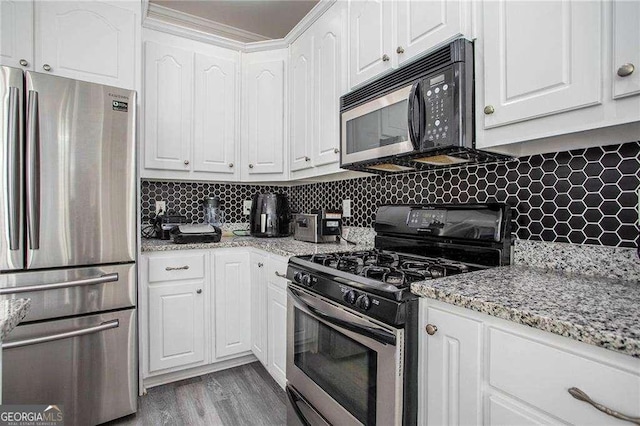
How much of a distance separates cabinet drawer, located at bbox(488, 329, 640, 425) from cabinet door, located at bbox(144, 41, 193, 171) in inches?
89.6

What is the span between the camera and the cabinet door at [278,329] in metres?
1.87

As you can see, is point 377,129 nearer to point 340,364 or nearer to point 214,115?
point 340,364

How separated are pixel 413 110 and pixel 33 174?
177 cm

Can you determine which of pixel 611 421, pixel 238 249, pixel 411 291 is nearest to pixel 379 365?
pixel 411 291

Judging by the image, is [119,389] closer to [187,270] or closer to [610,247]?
[187,270]

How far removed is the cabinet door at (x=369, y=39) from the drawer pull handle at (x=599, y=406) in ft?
4.54

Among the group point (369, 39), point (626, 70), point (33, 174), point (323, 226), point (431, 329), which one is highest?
point (369, 39)

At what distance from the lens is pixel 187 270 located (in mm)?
2152

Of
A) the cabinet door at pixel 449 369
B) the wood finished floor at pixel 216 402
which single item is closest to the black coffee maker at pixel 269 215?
the wood finished floor at pixel 216 402

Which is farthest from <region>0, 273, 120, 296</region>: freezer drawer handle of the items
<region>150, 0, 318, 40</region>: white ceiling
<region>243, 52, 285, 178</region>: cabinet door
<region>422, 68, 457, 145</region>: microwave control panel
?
<region>150, 0, 318, 40</region>: white ceiling

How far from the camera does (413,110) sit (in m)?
1.37

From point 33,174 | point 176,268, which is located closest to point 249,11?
point 33,174

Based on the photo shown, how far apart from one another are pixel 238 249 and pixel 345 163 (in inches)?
40.7

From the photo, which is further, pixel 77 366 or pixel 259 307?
pixel 259 307
